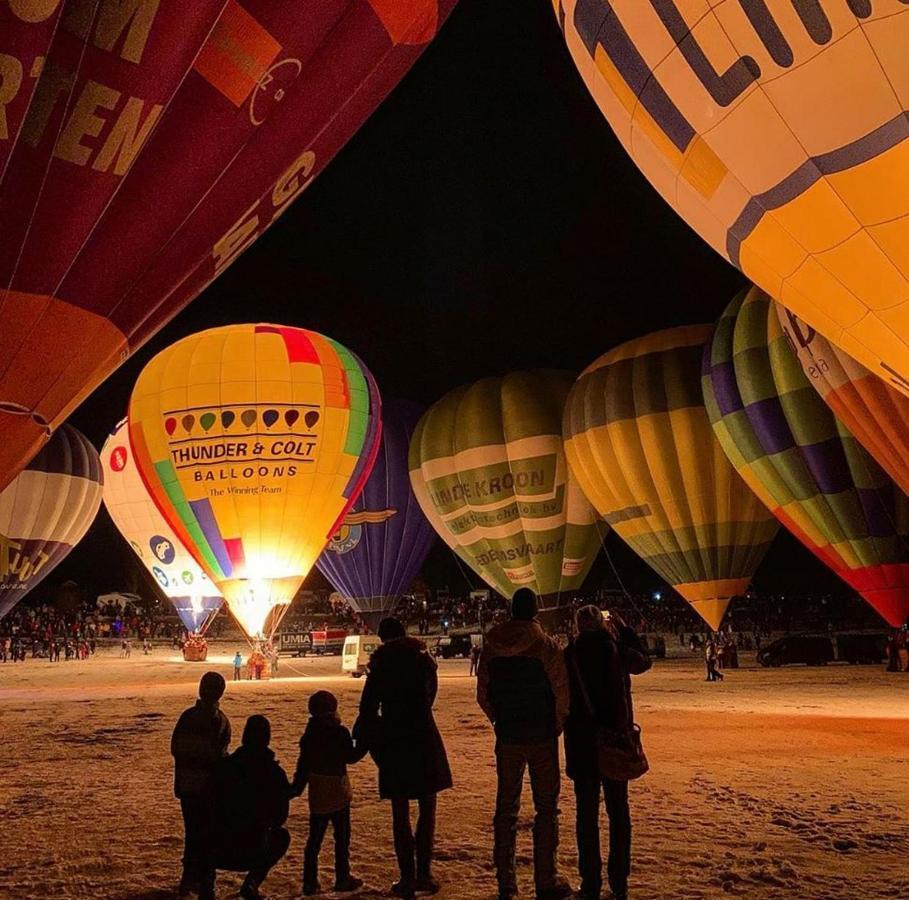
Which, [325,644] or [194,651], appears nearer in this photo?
[194,651]

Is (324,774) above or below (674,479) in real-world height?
below

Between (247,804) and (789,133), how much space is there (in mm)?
5206

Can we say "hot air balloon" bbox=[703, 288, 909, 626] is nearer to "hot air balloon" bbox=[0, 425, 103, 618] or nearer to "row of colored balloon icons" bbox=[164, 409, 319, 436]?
"row of colored balloon icons" bbox=[164, 409, 319, 436]

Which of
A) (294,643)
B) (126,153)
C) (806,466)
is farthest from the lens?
(294,643)

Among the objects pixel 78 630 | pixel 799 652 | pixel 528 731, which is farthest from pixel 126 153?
pixel 78 630

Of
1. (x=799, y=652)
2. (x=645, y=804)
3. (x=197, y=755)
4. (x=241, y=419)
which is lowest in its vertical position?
(x=645, y=804)

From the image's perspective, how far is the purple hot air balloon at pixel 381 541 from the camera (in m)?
20.8

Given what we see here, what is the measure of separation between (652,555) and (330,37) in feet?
35.5

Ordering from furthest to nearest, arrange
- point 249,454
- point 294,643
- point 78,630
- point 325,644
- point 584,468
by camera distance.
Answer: point 78,630 < point 294,643 < point 325,644 < point 584,468 < point 249,454

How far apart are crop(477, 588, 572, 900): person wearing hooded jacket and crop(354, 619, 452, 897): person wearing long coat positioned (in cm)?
26

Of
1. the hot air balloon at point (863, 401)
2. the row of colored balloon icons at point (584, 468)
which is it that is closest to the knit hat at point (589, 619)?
the hot air balloon at point (863, 401)

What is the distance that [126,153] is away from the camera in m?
5.30

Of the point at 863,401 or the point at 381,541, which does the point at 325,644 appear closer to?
the point at 381,541

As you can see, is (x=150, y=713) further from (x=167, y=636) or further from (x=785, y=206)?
(x=167, y=636)
